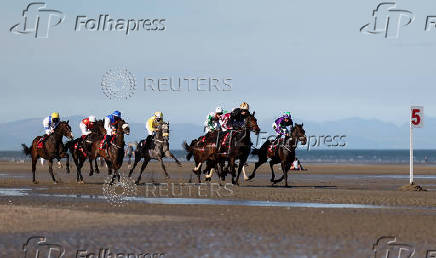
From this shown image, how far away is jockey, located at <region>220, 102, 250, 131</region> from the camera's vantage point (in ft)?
97.3

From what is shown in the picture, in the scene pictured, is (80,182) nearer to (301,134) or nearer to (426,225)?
(301,134)

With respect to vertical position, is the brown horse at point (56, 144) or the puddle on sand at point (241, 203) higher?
the brown horse at point (56, 144)

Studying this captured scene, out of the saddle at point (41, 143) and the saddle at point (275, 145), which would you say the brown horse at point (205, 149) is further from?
the saddle at point (41, 143)

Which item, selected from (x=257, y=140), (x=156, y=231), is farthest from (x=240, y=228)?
(x=257, y=140)

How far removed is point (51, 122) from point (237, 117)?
9167 mm

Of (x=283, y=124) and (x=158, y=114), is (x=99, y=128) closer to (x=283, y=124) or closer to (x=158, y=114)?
(x=158, y=114)

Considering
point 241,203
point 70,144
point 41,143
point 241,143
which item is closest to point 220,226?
point 241,203

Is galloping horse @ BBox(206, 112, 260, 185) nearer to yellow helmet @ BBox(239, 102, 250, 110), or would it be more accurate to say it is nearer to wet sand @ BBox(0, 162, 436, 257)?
yellow helmet @ BBox(239, 102, 250, 110)

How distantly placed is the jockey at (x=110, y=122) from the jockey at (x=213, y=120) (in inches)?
162

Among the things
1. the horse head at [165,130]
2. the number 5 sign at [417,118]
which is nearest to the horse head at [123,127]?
the horse head at [165,130]

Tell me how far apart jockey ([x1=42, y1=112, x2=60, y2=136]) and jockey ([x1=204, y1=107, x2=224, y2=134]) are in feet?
20.4

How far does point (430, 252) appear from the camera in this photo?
43.9ft

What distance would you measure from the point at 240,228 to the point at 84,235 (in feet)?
10.6

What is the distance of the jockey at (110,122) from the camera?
30.4 meters
